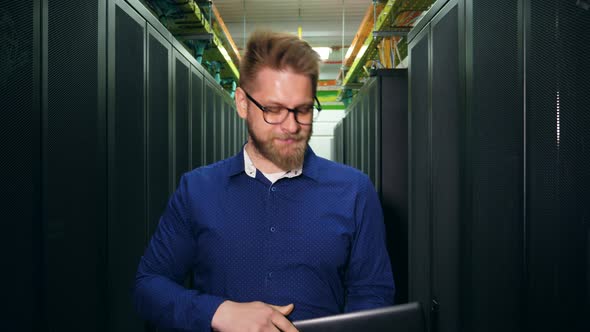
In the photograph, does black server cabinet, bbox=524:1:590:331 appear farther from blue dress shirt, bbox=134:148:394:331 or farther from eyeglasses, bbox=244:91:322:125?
eyeglasses, bbox=244:91:322:125

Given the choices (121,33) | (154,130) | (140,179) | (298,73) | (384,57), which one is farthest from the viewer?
(384,57)

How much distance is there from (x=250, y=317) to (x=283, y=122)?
0.49 m

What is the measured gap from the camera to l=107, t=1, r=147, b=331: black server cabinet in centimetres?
177

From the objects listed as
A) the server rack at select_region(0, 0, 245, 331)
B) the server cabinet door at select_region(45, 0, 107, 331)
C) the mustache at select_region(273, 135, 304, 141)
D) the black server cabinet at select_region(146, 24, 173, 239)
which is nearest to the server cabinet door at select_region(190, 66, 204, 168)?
the black server cabinet at select_region(146, 24, 173, 239)

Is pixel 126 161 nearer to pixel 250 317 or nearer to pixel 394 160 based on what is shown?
pixel 250 317

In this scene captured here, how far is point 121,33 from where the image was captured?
6.12 feet

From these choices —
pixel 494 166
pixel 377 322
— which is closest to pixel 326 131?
pixel 494 166

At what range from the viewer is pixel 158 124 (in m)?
2.46

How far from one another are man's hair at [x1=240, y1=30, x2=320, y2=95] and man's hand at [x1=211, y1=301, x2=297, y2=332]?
1.85ft

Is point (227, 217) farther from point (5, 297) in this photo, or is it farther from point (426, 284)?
point (426, 284)

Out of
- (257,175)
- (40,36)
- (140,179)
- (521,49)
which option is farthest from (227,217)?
(140,179)

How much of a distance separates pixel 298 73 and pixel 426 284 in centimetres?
155

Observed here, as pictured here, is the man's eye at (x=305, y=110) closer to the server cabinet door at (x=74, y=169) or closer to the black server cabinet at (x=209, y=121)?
the server cabinet door at (x=74, y=169)

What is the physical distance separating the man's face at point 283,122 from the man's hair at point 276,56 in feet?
0.05
